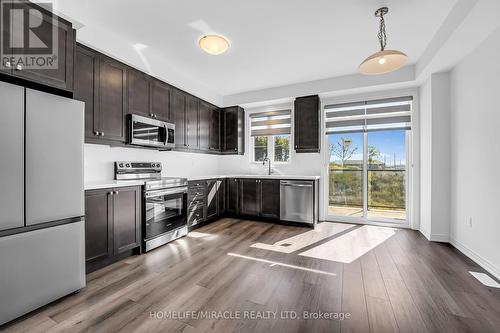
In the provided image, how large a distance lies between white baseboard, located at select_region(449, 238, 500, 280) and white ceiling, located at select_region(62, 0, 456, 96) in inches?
109

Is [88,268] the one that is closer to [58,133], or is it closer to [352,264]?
[58,133]

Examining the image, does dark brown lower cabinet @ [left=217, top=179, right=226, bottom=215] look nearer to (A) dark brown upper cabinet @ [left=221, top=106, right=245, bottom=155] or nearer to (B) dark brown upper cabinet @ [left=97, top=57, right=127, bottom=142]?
(A) dark brown upper cabinet @ [left=221, top=106, right=245, bottom=155]

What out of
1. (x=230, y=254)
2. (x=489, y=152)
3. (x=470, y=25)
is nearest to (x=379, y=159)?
(x=489, y=152)

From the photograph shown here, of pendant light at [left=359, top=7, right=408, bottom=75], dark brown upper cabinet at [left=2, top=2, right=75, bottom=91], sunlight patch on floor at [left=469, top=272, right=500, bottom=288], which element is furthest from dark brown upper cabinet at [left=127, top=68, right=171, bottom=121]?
sunlight patch on floor at [left=469, top=272, right=500, bottom=288]

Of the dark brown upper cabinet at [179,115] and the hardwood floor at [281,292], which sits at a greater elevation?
the dark brown upper cabinet at [179,115]

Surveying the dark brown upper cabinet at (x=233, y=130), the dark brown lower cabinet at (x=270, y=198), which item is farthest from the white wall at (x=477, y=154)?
the dark brown upper cabinet at (x=233, y=130)

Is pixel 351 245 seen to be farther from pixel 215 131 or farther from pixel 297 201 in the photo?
pixel 215 131

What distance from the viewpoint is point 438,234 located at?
3.35m

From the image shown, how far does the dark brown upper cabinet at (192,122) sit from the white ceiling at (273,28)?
0.69m

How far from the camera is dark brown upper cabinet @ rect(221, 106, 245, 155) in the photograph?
17.2 ft

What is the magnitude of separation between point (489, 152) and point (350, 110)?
93.9 inches

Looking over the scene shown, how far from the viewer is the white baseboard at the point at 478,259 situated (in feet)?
7.56

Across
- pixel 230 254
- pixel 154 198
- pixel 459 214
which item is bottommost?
pixel 230 254

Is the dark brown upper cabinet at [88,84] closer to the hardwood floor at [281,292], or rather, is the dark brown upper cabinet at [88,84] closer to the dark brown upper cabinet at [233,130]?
the hardwood floor at [281,292]
